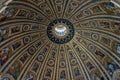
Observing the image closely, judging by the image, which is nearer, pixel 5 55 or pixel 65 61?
pixel 5 55

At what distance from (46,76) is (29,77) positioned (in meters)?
1.27

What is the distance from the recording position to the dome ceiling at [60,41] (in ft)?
59.6

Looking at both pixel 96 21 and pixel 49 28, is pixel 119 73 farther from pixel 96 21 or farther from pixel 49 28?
pixel 49 28

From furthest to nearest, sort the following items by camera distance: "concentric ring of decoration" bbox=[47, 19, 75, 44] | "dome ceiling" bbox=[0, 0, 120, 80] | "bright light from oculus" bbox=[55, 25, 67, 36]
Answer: "bright light from oculus" bbox=[55, 25, 67, 36] < "concentric ring of decoration" bbox=[47, 19, 75, 44] < "dome ceiling" bbox=[0, 0, 120, 80]

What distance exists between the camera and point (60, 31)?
2114cm

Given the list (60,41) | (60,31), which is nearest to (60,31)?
(60,31)

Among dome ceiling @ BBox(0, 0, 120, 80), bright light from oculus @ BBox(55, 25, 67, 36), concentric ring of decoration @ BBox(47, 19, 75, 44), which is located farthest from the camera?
bright light from oculus @ BBox(55, 25, 67, 36)

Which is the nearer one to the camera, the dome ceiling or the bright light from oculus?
the dome ceiling

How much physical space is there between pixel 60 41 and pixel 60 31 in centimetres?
74

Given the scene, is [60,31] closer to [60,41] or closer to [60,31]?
[60,31]

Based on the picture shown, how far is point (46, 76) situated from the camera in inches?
788

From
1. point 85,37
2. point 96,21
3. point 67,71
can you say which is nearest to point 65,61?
point 67,71

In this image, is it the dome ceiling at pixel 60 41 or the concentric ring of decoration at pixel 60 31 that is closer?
the dome ceiling at pixel 60 41

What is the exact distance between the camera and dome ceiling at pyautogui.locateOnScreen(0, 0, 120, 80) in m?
18.2
